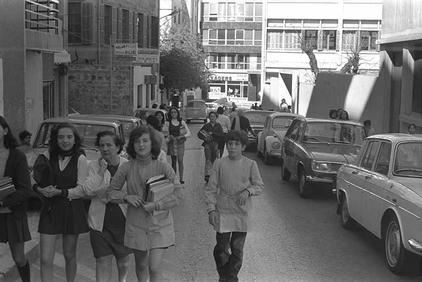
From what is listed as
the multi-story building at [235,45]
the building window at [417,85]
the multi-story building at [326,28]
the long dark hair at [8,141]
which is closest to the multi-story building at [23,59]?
the long dark hair at [8,141]

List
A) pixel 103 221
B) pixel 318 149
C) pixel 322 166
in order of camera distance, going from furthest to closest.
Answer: pixel 318 149, pixel 322 166, pixel 103 221

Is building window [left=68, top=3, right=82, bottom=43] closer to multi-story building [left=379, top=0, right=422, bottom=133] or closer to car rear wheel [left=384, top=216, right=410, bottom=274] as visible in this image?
multi-story building [left=379, top=0, right=422, bottom=133]

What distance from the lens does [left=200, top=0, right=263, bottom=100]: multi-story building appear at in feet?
282

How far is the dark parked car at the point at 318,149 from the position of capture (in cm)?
1239

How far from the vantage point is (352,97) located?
29562 mm

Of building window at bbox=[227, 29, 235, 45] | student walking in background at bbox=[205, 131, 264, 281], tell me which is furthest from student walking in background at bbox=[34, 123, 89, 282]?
building window at bbox=[227, 29, 235, 45]

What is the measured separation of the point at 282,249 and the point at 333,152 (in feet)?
16.0

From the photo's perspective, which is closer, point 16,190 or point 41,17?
point 16,190

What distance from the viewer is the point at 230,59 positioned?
285ft

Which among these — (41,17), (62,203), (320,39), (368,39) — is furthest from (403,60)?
(368,39)

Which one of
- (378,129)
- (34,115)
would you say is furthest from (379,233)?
(378,129)

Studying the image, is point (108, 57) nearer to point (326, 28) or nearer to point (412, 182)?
point (326, 28)

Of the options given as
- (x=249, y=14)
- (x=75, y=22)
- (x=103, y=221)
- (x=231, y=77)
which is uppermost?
(x=249, y=14)

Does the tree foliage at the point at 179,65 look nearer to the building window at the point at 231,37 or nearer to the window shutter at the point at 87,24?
the window shutter at the point at 87,24
